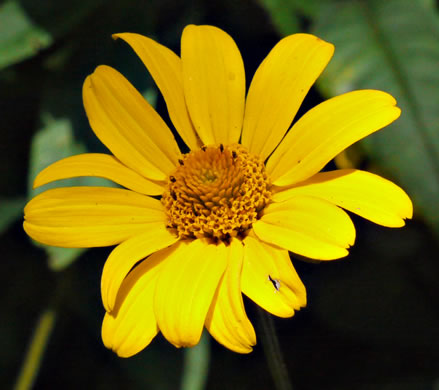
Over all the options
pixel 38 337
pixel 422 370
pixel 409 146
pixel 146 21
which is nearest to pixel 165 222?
pixel 409 146

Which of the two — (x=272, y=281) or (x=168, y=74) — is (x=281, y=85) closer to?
(x=168, y=74)

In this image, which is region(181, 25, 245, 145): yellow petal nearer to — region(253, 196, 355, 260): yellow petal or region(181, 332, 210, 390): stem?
region(253, 196, 355, 260): yellow petal

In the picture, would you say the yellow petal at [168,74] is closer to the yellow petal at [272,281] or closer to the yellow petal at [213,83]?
the yellow petal at [213,83]

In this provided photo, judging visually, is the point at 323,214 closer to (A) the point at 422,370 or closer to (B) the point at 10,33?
(A) the point at 422,370

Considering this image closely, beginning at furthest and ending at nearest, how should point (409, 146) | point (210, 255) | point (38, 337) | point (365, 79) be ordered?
point (38, 337)
point (365, 79)
point (409, 146)
point (210, 255)

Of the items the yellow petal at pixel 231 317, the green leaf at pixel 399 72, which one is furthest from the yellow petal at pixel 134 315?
the green leaf at pixel 399 72

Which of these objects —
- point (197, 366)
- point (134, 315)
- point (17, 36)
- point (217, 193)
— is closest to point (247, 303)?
point (197, 366)
